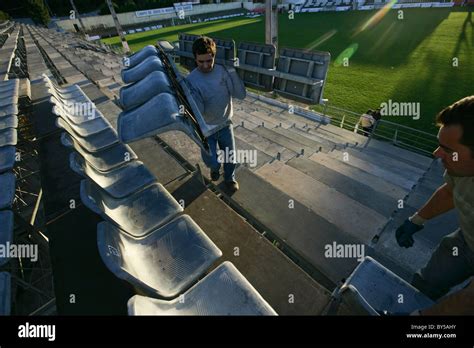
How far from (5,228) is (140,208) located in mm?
1560

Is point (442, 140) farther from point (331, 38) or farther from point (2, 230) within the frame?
point (331, 38)

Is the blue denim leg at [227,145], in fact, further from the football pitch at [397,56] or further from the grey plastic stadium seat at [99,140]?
the football pitch at [397,56]

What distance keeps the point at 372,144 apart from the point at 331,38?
25.6 meters

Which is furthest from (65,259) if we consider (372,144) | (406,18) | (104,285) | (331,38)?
(406,18)

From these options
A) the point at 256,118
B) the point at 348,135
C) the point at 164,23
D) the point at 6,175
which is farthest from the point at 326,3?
the point at 6,175

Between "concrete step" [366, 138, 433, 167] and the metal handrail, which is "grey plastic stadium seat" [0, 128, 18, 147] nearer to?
the metal handrail

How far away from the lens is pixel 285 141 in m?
9.03

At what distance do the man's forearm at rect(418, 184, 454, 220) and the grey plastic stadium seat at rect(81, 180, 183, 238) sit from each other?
319cm

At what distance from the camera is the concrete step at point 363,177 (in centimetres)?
586

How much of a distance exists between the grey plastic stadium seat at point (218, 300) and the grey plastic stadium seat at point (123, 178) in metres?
1.99

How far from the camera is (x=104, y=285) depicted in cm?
275

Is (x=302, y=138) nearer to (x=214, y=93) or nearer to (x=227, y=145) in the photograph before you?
(x=227, y=145)

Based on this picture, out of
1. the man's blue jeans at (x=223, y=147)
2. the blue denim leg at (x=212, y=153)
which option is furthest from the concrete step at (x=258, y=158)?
the blue denim leg at (x=212, y=153)

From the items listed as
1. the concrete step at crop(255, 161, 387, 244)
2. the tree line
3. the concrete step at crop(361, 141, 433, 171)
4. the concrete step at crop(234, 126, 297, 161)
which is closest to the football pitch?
the concrete step at crop(361, 141, 433, 171)
